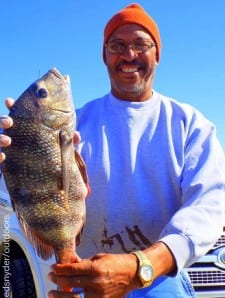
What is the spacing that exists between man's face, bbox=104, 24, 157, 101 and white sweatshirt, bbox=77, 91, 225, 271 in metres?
0.22

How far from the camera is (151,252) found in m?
2.98

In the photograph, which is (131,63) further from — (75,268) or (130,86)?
(75,268)

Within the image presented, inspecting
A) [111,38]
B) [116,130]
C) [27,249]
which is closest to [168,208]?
[116,130]

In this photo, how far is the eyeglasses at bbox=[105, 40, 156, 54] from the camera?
4.07 m

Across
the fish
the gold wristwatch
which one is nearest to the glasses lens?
the fish

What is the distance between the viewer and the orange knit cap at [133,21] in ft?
13.8

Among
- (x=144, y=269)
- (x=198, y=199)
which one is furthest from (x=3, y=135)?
(x=198, y=199)

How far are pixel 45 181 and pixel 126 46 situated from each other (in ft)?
4.57

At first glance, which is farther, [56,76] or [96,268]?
[56,76]

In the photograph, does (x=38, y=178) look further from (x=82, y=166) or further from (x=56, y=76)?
(x=56, y=76)

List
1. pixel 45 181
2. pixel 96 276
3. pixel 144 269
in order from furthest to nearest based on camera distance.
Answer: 1. pixel 45 181
2. pixel 144 269
3. pixel 96 276

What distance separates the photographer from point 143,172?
371 centimetres

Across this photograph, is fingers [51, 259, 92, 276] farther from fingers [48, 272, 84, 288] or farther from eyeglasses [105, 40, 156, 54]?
eyeglasses [105, 40, 156, 54]

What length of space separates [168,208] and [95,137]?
621 millimetres
